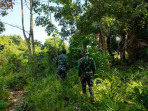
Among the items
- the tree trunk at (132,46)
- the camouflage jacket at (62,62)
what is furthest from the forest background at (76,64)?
the camouflage jacket at (62,62)

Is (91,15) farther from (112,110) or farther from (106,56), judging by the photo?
(112,110)

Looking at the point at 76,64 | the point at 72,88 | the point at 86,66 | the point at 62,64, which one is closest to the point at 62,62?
the point at 62,64

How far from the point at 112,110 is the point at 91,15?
5.12 meters

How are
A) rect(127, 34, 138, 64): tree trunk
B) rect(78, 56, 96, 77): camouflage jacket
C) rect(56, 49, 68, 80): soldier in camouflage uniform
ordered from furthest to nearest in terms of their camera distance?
1. rect(127, 34, 138, 64): tree trunk
2. rect(56, 49, 68, 80): soldier in camouflage uniform
3. rect(78, 56, 96, 77): camouflage jacket

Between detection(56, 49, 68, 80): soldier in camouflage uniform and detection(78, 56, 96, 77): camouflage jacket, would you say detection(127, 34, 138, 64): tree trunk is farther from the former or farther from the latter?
detection(78, 56, 96, 77): camouflage jacket

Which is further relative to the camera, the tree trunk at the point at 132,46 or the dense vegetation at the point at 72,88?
the tree trunk at the point at 132,46

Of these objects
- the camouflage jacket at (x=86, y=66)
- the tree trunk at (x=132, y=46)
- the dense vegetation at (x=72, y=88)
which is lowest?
the dense vegetation at (x=72, y=88)

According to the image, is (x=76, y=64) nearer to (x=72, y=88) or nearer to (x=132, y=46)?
(x=72, y=88)

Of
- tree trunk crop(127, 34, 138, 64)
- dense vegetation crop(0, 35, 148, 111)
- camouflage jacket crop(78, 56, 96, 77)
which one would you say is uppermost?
tree trunk crop(127, 34, 138, 64)

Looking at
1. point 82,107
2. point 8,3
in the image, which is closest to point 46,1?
point 8,3

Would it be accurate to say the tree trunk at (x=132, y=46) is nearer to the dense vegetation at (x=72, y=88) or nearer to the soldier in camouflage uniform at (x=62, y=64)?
the dense vegetation at (x=72, y=88)

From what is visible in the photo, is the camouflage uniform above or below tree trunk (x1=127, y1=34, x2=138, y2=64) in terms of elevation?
below

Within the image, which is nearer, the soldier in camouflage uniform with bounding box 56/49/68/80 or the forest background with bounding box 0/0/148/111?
the forest background with bounding box 0/0/148/111

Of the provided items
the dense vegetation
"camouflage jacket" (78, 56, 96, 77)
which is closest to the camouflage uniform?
the dense vegetation
